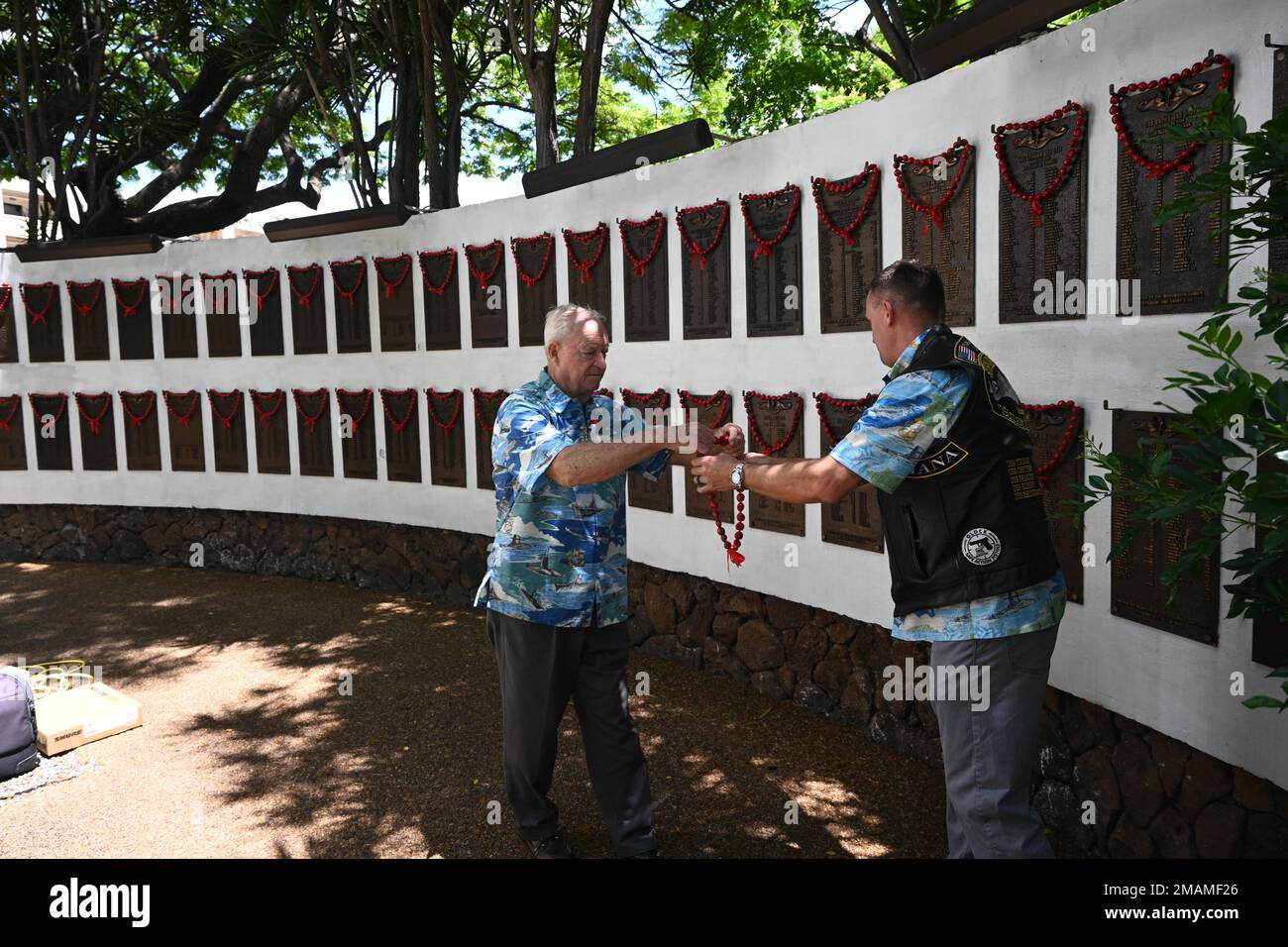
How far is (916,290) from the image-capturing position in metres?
3.28

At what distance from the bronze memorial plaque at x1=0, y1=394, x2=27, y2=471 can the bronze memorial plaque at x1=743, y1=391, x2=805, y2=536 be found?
870cm

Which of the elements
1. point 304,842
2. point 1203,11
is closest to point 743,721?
point 304,842

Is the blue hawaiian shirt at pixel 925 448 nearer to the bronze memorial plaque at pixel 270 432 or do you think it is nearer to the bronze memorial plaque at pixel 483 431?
the bronze memorial plaque at pixel 483 431

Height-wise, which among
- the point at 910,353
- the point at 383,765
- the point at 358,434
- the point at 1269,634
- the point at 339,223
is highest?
the point at 339,223

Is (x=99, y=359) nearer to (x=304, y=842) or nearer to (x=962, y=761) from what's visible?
(x=304, y=842)

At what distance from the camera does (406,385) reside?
9.22 meters

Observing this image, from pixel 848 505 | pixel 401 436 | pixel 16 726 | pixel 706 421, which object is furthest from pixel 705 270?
pixel 16 726

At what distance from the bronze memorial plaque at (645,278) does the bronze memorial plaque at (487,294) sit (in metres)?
1.51

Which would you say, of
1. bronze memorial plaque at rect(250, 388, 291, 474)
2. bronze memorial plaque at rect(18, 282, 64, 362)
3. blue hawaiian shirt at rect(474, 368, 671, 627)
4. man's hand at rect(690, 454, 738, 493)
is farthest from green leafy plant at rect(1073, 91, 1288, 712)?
bronze memorial plaque at rect(18, 282, 64, 362)

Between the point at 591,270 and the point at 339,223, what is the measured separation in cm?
322

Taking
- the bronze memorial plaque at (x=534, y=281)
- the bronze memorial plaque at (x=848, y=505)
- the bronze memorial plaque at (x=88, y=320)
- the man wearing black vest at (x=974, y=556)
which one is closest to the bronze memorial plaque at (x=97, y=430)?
the bronze memorial plaque at (x=88, y=320)

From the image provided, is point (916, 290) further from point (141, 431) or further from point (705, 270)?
point (141, 431)

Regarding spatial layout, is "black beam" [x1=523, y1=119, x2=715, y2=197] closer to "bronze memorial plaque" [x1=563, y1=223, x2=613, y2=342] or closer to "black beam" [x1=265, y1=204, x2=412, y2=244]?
"bronze memorial plaque" [x1=563, y1=223, x2=613, y2=342]

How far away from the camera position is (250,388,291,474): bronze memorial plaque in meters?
10.1
